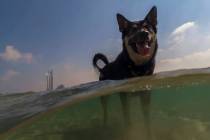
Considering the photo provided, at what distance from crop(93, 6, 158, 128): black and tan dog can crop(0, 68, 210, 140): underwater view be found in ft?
1.08

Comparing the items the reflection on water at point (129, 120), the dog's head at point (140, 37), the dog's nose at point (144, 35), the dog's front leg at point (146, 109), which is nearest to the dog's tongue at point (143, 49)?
the dog's head at point (140, 37)

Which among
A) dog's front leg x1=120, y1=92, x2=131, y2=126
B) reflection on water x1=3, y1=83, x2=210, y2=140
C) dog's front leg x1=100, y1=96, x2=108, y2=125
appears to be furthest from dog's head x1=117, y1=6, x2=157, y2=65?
dog's front leg x1=100, y1=96, x2=108, y2=125

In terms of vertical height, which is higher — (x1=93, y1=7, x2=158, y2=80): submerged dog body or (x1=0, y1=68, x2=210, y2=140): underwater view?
(x1=93, y1=7, x2=158, y2=80): submerged dog body

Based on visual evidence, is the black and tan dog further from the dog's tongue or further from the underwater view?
the underwater view

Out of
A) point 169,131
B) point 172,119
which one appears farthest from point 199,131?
point 172,119

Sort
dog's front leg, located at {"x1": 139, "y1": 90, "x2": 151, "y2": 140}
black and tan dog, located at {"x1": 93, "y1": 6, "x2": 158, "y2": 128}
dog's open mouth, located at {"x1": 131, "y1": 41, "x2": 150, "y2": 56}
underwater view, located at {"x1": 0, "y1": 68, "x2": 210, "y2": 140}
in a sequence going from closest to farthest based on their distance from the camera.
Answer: underwater view, located at {"x1": 0, "y1": 68, "x2": 210, "y2": 140} < black and tan dog, located at {"x1": 93, "y1": 6, "x2": 158, "y2": 128} < dog's open mouth, located at {"x1": 131, "y1": 41, "x2": 150, "y2": 56} < dog's front leg, located at {"x1": 139, "y1": 90, "x2": 151, "y2": 140}

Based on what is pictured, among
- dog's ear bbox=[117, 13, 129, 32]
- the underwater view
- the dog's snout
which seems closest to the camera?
the underwater view

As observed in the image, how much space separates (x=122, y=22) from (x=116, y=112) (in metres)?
3.16

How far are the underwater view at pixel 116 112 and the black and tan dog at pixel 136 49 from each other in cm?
33

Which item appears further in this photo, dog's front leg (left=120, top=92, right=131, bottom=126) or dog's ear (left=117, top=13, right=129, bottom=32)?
dog's front leg (left=120, top=92, right=131, bottom=126)

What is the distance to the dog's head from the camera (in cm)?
862

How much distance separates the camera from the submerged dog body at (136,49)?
8672 mm

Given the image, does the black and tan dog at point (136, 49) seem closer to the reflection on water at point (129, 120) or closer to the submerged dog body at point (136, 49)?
the submerged dog body at point (136, 49)

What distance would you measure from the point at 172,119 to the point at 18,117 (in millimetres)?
5913
